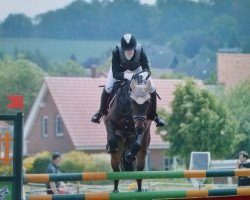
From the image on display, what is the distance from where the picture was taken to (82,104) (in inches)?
2141

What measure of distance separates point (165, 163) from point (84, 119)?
5.11m

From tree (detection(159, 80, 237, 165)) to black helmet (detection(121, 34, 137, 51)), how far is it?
2680cm

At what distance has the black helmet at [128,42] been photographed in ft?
34.7

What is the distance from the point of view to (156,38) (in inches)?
5015

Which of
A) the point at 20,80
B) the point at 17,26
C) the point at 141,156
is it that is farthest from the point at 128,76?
the point at 17,26

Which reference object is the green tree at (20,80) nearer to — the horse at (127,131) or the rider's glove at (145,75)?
the horse at (127,131)

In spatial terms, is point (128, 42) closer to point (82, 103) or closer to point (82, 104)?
point (82, 104)

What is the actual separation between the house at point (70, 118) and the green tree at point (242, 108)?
4022mm

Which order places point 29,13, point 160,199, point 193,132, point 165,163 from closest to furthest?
point 160,199, point 193,132, point 165,163, point 29,13

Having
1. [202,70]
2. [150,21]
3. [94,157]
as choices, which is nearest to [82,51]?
[150,21]

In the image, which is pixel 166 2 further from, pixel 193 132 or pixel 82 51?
pixel 193 132

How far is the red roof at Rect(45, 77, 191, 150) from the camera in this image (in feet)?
163

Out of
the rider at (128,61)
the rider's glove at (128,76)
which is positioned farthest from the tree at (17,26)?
the rider's glove at (128,76)

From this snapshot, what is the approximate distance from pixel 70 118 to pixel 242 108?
1192 cm
